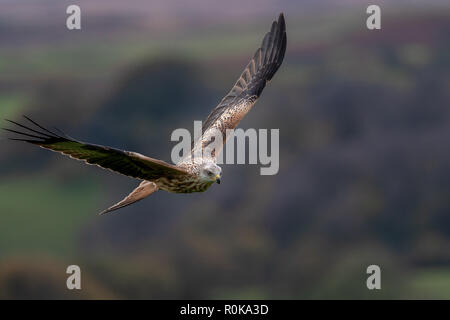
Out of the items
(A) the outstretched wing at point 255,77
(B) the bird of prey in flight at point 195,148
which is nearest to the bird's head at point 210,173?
(B) the bird of prey in flight at point 195,148

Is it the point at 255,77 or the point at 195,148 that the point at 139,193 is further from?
the point at 255,77

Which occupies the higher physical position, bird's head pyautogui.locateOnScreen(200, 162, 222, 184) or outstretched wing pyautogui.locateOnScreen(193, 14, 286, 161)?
outstretched wing pyautogui.locateOnScreen(193, 14, 286, 161)

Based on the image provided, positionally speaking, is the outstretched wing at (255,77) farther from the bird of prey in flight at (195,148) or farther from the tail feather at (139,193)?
the tail feather at (139,193)

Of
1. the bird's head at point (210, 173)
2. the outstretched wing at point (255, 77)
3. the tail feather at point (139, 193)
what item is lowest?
the tail feather at point (139, 193)

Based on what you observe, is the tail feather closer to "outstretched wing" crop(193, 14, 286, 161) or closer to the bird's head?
the bird's head

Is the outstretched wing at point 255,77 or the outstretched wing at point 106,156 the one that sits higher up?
the outstretched wing at point 255,77

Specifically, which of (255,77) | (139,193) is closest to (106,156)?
(139,193)

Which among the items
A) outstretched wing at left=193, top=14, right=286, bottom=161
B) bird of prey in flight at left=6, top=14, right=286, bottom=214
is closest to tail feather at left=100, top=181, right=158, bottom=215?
bird of prey in flight at left=6, top=14, right=286, bottom=214
